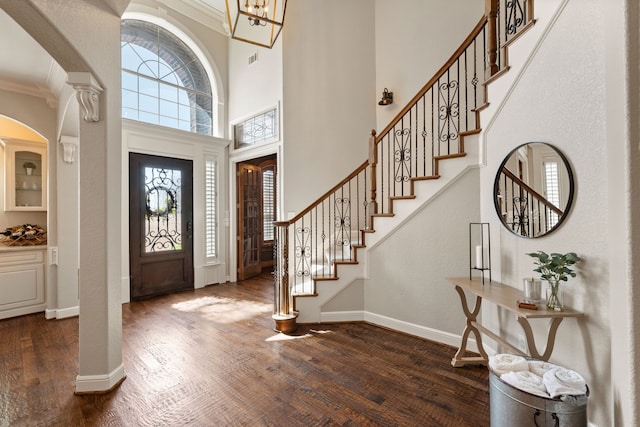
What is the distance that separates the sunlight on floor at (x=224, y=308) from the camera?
12.8ft

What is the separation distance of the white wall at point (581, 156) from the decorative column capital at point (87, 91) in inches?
128

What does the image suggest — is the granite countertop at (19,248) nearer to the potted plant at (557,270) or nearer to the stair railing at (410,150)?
the stair railing at (410,150)

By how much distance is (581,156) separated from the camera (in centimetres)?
172

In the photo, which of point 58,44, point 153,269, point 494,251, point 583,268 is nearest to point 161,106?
point 153,269

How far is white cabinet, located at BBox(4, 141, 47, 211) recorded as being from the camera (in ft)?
13.9

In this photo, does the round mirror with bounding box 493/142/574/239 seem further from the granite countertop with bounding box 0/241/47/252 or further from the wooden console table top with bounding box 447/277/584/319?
the granite countertop with bounding box 0/241/47/252

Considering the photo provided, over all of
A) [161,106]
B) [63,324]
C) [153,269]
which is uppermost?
[161,106]

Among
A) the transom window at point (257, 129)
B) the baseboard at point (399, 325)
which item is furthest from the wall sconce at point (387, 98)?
the baseboard at point (399, 325)

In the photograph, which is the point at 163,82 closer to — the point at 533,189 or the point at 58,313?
the point at 58,313

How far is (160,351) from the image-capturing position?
2.92 meters

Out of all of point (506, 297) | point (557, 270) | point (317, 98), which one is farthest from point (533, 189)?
point (317, 98)

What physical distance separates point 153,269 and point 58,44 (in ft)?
12.6

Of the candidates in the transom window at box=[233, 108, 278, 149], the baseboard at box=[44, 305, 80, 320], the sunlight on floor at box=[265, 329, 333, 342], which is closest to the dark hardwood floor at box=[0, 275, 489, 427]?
the sunlight on floor at box=[265, 329, 333, 342]

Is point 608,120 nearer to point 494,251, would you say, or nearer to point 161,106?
point 494,251
